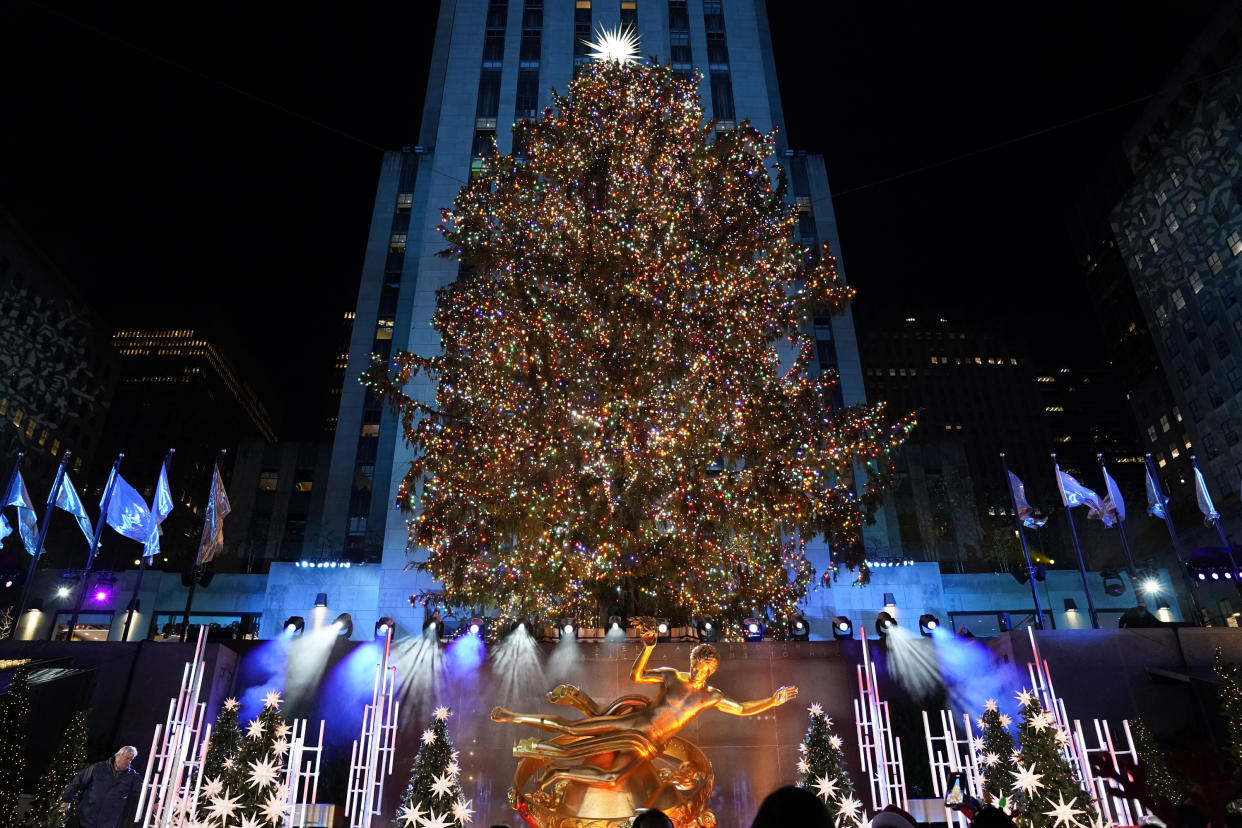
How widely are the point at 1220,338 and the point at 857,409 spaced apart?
51.8m

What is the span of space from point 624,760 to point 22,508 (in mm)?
15764

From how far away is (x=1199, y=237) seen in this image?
52.4m

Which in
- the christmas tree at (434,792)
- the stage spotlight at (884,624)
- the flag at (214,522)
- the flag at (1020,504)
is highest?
the flag at (1020,504)

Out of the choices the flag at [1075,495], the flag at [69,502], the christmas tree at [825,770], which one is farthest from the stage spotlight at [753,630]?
the flag at [69,502]

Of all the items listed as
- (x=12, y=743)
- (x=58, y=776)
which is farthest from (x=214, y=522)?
(x=12, y=743)

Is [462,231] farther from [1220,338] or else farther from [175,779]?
[1220,338]

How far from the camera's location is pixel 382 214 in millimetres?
38375

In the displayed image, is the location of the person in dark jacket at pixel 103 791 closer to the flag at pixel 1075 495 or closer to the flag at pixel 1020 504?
the flag at pixel 1020 504

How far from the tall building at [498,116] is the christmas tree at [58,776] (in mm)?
20393

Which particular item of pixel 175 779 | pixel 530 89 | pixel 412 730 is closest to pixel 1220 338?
pixel 530 89

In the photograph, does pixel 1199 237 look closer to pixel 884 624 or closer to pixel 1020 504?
pixel 1020 504

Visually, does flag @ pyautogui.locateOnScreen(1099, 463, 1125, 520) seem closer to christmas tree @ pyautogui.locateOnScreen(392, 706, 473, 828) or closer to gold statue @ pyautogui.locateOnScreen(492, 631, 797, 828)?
gold statue @ pyautogui.locateOnScreen(492, 631, 797, 828)

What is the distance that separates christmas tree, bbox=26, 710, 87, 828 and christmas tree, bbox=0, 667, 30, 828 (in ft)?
0.90

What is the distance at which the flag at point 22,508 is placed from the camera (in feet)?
53.4
